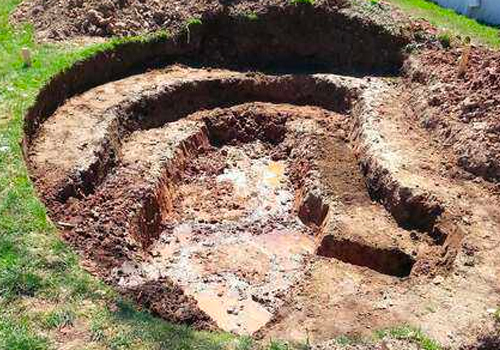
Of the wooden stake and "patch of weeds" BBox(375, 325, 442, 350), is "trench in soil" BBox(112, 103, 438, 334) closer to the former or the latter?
"patch of weeds" BBox(375, 325, 442, 350)

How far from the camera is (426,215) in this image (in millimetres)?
13586

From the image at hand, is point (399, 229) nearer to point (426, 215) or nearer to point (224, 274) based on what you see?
point (426, 215)

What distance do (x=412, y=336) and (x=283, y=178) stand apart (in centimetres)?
797

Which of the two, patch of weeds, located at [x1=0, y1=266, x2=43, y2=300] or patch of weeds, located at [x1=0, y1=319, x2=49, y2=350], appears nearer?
patch of weeds, located at [x1=0, y1=319, x2=49, y2=350]

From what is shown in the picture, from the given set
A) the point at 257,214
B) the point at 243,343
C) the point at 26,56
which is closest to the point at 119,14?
the point at 26,56

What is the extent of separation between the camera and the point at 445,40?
18.6 m

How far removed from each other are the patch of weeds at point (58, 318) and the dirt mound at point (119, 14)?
464 inches

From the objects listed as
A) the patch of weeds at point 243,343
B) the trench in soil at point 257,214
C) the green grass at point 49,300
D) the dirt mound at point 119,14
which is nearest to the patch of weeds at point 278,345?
the green grass at point 49,300

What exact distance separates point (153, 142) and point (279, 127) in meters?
3.93

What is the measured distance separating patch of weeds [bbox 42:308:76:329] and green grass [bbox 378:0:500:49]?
14833mm

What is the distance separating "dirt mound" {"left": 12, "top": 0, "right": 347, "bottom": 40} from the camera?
62.7 feet

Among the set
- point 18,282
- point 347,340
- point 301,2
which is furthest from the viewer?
point 301,2

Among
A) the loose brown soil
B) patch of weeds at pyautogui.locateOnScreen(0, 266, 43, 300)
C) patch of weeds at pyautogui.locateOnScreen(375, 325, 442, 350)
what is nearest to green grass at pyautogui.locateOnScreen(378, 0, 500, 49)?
the loose brown soil

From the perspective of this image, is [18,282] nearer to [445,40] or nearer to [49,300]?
[49,300]
